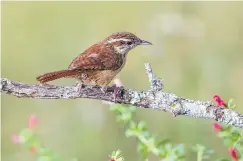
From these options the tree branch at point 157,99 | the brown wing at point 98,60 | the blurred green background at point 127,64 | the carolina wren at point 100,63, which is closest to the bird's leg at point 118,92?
the tree branch at point 157,99

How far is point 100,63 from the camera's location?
5633mm

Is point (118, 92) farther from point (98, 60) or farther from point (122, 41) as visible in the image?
point (122, 41)

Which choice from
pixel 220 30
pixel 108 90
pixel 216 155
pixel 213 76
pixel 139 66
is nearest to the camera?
pixel 108 90

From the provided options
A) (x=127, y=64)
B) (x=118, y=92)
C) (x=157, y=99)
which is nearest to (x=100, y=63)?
(x=118, y=92)

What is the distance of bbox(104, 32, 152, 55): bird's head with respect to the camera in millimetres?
6020

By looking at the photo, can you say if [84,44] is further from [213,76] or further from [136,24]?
[213,76]

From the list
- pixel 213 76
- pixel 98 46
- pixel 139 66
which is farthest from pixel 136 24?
pixel 98 46

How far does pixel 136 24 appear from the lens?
10336mm

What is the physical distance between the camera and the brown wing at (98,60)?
216 inches

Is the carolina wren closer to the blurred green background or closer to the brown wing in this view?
the brown wing

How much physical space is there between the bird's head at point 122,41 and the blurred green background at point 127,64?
132cm

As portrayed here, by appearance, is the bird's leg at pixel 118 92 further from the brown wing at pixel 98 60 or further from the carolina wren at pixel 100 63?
the brown wing at pixel 98 60

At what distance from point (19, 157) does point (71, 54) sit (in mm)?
1962

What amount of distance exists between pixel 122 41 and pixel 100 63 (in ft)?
1.91
